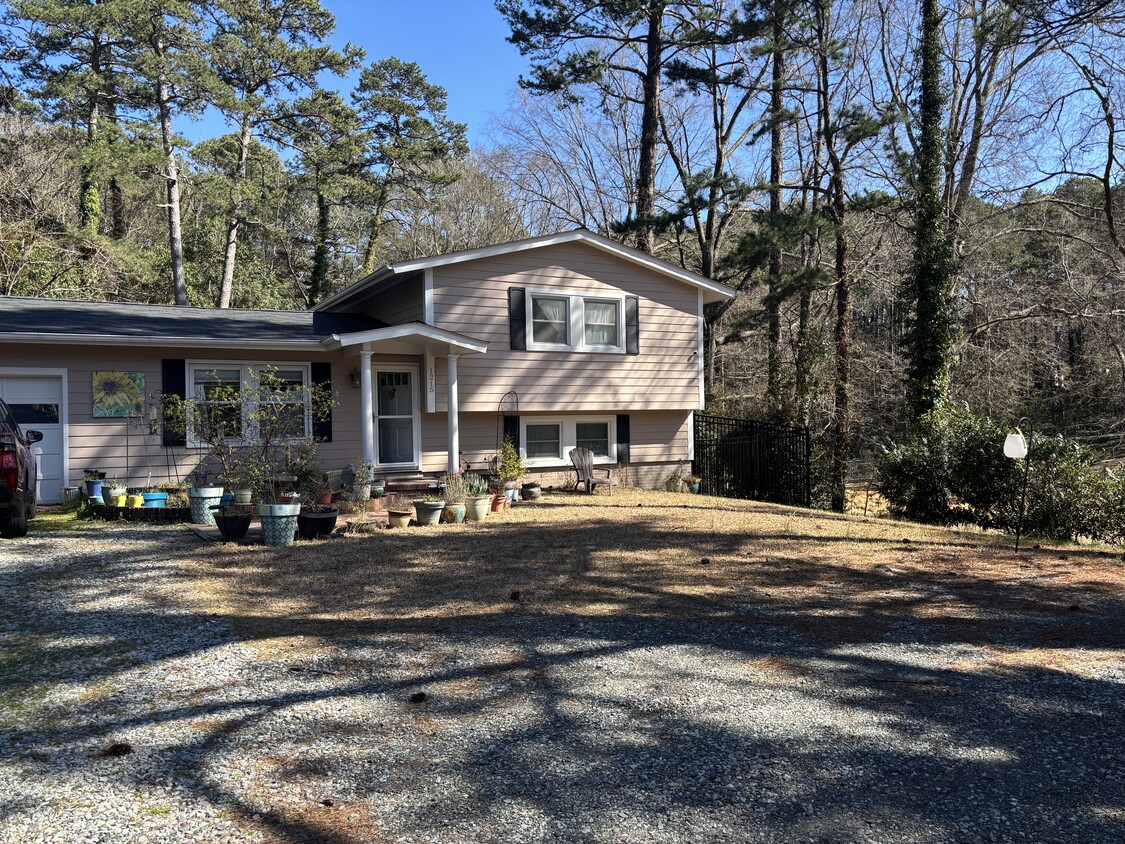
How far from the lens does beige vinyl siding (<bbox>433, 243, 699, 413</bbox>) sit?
14328 mm

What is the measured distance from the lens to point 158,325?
13.4 m

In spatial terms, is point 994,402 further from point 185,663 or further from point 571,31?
point 185,663

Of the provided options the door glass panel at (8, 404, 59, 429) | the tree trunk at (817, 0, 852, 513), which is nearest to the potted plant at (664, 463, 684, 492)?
the tree trunk at (817, 0, 852, 513)

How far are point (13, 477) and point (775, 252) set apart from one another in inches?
672

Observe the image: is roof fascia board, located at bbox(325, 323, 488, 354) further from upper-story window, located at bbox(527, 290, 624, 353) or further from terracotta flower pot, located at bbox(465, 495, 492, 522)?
terracotta flower pot, located at bbox(465, 495, 492, 522)

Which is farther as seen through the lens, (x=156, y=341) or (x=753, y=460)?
(x=753, y=460)

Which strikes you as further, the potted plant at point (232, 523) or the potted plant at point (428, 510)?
the potted plant at point (428, 510)

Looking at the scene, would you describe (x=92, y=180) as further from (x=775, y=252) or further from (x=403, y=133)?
(x=775, y=252)

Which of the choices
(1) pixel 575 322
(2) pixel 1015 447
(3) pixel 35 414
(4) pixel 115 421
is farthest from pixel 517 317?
(2) pixel 1015 447

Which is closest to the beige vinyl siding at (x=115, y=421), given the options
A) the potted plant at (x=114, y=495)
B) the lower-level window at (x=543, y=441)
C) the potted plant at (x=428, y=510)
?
the potted plant at (x=114, y=495)

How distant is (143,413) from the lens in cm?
1255

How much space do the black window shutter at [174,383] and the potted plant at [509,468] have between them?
5.27 meters

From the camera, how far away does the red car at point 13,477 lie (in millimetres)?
8273

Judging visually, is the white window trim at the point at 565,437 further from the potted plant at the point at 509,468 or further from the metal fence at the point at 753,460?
the metal fence at the point at 753,460
